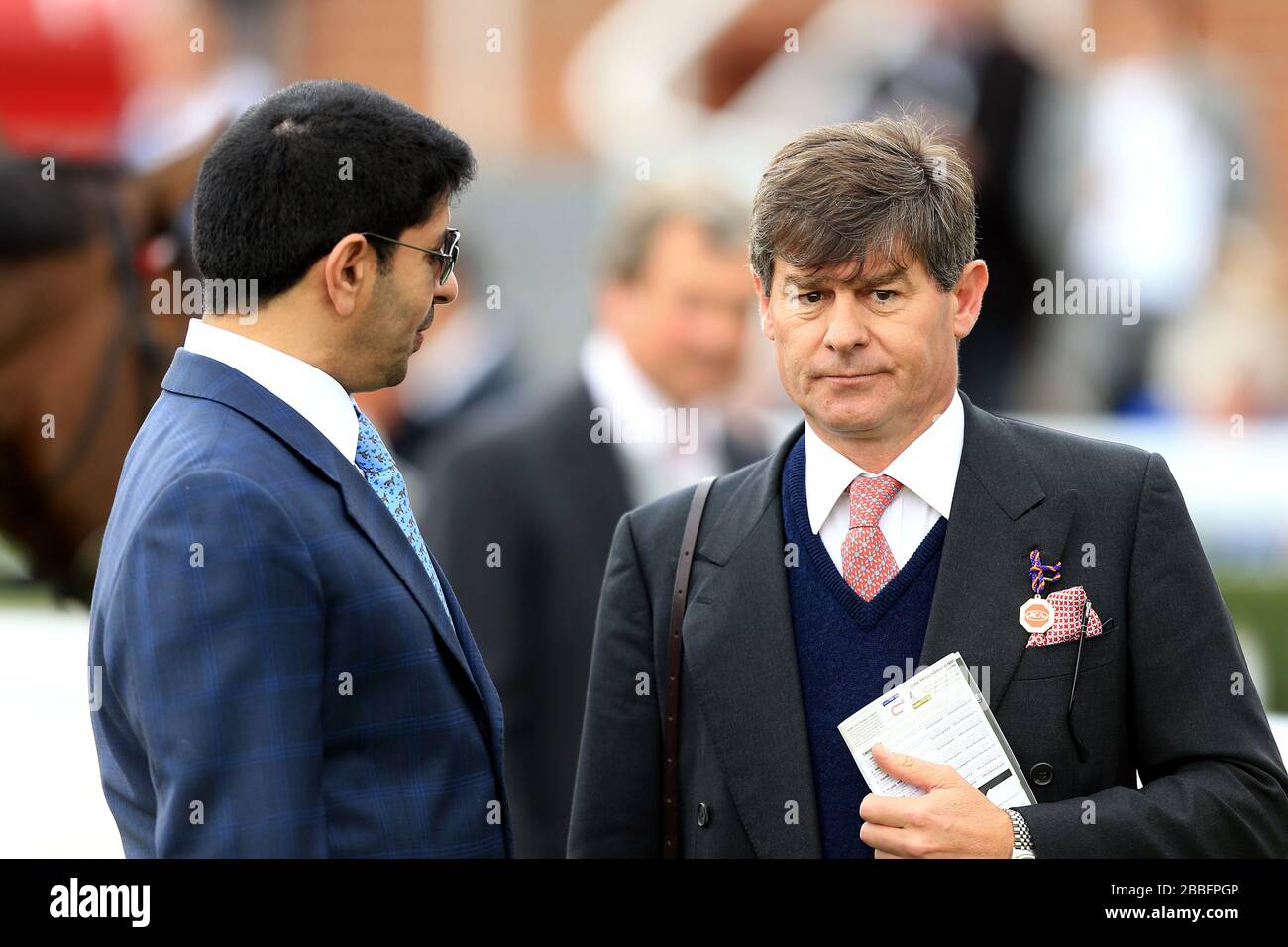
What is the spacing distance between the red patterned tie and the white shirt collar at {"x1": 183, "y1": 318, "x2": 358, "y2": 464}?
73cm

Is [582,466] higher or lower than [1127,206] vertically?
lower

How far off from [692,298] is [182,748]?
2967 millimetres

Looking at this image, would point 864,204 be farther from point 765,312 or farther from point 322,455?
point 322,455

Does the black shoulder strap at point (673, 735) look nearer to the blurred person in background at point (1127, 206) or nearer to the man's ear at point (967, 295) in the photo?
the man's ear at point (967, 295)

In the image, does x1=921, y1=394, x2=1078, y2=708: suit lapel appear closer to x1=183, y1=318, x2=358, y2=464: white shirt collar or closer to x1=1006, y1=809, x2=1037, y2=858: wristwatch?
x1=1006, y1=809, x2=1037, y2=858: wristwatch

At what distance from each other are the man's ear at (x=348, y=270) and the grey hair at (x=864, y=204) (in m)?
0.57

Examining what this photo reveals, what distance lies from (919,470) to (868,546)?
14 centimetres

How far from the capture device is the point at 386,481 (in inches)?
94.0

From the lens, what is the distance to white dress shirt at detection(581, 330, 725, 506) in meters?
4.57

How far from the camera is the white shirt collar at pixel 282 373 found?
7.36ft

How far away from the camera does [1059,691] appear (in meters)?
2.31

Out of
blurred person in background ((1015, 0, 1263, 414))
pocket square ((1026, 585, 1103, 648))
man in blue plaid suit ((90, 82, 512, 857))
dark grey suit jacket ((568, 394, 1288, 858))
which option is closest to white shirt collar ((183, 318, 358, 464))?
man in blue plaid suit ((90, 82, 512, 857))

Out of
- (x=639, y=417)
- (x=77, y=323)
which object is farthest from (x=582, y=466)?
(x=77, y=323)
